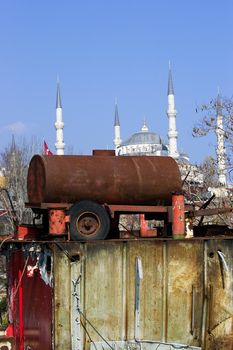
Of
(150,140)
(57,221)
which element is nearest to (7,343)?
(57,221)

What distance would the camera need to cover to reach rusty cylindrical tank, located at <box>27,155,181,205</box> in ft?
19.6

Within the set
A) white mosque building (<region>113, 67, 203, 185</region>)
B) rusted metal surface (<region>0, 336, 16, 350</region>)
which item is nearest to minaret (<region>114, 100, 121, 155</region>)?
white mosque building (<region>113, 67, 203, 185</region>)

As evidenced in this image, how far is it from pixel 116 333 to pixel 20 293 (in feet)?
5.47

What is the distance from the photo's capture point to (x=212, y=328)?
18.0 feet

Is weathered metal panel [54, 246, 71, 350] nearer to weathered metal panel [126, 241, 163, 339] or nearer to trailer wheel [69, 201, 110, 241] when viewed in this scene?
trailer wheel [69, 201, 110, 241]

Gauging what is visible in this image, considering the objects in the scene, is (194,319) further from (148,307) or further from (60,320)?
(60,320)

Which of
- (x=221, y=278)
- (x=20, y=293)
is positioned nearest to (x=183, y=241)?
(x=221, y=278)

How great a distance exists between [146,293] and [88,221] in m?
0.97

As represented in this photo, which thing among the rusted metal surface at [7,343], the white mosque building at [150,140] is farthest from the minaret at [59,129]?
the rusted metal surface at [7,343]

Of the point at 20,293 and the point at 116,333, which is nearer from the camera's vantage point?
the point at 116,333

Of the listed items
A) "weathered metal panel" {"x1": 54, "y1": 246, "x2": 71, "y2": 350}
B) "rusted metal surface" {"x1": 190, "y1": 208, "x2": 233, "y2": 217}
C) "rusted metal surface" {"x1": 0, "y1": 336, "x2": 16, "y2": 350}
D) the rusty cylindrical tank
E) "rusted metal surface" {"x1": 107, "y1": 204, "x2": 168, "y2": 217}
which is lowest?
"rusted metal surface" {"x1": 0, "y1": 336, "x2": 16, "y2": 350}

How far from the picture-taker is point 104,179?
239 inches

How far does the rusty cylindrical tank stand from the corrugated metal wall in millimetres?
878

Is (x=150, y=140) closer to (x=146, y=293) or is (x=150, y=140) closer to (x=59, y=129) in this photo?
(x=59, y=129)
